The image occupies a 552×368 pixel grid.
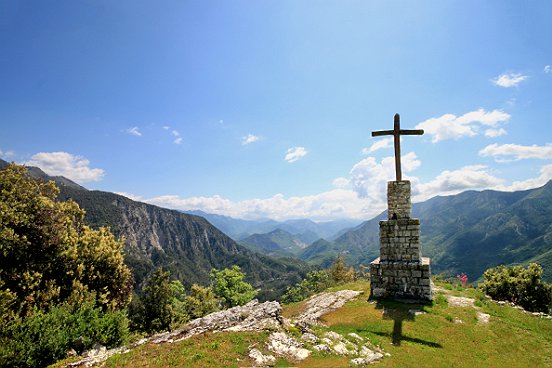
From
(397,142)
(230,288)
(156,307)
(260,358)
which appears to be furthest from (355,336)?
(230,288)

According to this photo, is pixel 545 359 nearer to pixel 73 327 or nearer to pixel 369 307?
pixel 369 307

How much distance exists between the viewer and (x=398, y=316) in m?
16.3

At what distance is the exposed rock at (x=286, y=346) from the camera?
36.5 feet

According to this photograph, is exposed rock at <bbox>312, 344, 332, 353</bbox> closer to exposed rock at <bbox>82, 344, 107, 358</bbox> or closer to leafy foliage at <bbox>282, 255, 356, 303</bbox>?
exposed rock at <bbox>82, 344, 107, 358</bbox>

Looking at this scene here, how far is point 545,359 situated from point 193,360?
14.2 metres

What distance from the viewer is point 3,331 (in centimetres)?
1173

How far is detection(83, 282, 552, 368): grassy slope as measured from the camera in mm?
10461

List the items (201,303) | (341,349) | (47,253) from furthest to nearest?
(201,303), (47,253), (341,349)

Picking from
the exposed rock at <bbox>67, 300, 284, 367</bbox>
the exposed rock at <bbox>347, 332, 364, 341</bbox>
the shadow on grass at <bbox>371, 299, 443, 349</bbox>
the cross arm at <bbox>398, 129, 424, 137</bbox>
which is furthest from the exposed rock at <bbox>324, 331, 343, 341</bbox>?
the cross arm at <bbox>398, 129, 424, 137</bbox>

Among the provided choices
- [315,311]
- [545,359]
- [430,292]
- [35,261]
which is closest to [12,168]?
[35,261]

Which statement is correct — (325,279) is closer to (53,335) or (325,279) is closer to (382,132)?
(382,132)

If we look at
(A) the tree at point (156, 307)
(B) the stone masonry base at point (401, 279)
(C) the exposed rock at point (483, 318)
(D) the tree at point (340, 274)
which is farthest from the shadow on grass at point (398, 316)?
(D) the tree at point (340, 274)

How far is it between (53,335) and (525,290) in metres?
30.3

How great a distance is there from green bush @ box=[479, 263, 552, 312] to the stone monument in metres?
8.56
